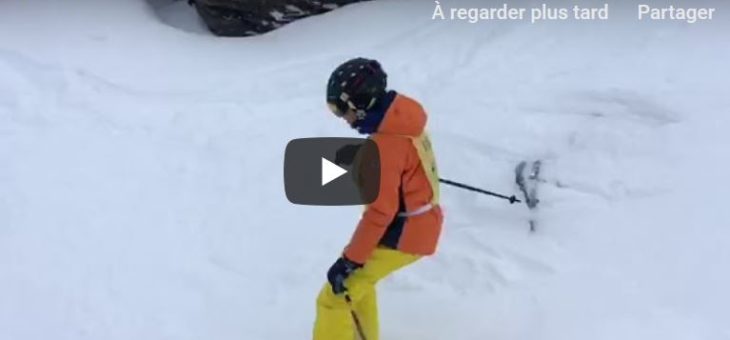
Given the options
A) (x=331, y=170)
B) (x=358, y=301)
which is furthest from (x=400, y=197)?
(x=331, y=170)

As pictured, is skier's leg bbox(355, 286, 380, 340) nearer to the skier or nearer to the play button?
the skier

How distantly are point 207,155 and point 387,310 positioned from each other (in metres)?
1.92

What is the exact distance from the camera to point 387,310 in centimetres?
456

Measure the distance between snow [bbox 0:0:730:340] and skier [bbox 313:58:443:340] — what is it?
2.61 feet

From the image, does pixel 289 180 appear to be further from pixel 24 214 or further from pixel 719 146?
pixel 719 146

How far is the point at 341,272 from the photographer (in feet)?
11.9

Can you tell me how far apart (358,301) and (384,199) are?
0.64m

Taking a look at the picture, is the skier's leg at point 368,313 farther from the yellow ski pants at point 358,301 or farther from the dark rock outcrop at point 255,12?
the dark rock outcrop at point 255,12

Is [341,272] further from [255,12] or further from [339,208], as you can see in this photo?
[255,12]

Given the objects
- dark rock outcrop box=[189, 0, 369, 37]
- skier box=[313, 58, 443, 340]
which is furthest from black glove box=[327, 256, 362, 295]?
dark rock outcrop box=[189, 0, 369, 37]

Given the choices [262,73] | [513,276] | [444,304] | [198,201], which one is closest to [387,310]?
[444,304]

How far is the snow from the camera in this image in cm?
452

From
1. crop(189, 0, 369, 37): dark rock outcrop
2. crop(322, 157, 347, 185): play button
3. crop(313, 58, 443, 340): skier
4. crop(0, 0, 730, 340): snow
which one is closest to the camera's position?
crop(313, 58, 443, 340): skier

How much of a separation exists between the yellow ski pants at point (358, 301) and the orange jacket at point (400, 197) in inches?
2.8
